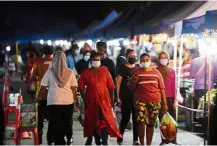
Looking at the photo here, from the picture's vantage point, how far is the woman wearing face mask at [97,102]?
9375 mm

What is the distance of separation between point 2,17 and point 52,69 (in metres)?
84.0

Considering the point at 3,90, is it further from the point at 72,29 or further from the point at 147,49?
the point at 72,29

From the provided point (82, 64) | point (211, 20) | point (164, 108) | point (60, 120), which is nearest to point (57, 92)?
point (60, 120)

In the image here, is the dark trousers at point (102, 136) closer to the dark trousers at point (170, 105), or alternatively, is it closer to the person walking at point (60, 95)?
the person walking at point (60, 95)

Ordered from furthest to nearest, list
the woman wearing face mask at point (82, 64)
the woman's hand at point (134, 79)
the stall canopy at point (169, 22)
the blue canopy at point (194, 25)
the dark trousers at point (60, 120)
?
1. the stall canopy at point (169, 22)
2. the woman wearing face mask at point (82, 64)
3. the blue canopy at point (194, 25)
4. the woman's hand at point (134, 79)
5. the dark trousers at point (60, 120)

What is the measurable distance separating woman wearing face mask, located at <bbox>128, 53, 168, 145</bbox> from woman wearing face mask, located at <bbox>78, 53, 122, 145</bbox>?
1.90 feet

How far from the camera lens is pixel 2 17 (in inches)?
3563

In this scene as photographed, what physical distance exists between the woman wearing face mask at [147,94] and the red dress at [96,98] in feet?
1.97

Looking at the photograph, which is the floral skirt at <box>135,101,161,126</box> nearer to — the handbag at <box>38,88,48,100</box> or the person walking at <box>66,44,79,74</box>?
the handbag at <box>38,88,48,100</box>

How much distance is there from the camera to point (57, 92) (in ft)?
29.9

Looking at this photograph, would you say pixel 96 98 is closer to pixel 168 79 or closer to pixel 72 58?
pixel 168 79

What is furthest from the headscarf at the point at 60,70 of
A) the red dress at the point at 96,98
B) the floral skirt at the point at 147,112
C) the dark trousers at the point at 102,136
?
the floral skirt at the point at 147,112

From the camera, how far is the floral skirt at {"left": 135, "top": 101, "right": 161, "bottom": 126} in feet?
31.6

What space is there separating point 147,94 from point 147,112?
1.18 ft
